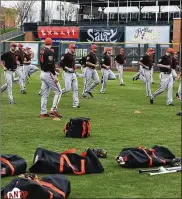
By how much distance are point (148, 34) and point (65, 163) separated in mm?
44994

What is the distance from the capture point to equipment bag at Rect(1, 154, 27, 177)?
793cm

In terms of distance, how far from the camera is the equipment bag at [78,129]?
11.4 metres

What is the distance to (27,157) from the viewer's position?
9258 mm

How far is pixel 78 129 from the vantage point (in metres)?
11.5

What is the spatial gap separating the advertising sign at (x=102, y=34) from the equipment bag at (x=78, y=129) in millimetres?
41896

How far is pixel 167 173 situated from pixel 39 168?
1902 mm

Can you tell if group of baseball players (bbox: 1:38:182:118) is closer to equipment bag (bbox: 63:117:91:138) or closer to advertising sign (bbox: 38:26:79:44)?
equipment bag (bbox: 63:117:91:138)

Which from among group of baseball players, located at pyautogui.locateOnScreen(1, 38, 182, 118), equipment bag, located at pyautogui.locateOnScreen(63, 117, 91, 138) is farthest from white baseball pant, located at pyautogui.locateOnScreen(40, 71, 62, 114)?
equipment bag, located at pyautogui.locateOnScreen(63, 117, 91, 138)

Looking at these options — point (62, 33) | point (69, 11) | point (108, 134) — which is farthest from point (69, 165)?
point (69, 11)

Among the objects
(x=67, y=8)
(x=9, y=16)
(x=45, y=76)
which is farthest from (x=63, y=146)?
(x=67, y=8)

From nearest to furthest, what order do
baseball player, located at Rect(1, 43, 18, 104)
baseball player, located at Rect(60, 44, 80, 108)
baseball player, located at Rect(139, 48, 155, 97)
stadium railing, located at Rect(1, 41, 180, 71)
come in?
1. baseball player, located at Rect(60, 44, 80, 108)
2. baseball player, located at Rect(1, 43, 18, 104)
3. baseball player, located at Rect(139, 48, 155, 97)
4. stadium railing, located at Rect(1, 41, 180, 71)

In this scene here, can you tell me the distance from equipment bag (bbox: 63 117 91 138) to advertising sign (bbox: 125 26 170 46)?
128 ft

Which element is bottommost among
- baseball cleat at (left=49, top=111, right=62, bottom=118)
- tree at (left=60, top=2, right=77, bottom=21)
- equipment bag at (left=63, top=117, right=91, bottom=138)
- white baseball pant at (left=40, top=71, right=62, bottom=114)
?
baseball cleat at (left=49, top=111, right=62, bottom=118)

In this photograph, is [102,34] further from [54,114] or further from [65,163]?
[65,163]
